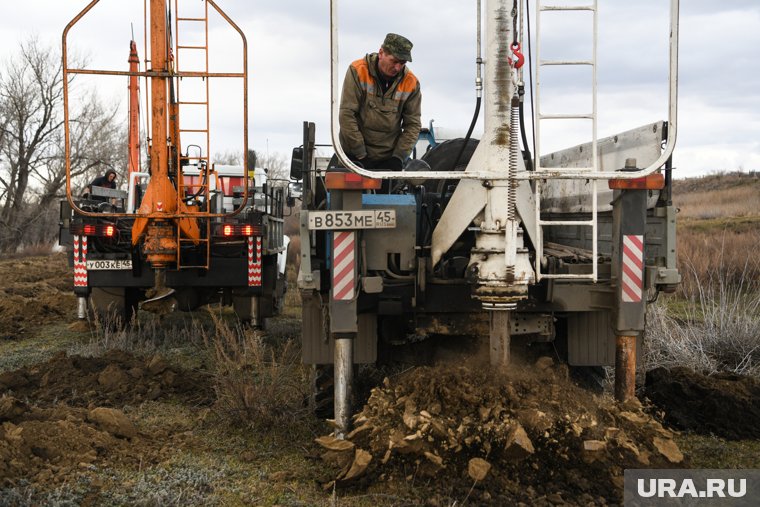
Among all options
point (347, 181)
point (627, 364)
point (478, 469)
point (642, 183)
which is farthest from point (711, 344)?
point (347, 181)

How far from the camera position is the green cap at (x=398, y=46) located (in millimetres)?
5105

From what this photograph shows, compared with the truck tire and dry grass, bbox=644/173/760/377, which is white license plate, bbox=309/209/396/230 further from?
the truck tire

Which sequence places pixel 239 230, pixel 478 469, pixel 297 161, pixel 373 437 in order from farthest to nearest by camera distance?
pixel 239 230, pixel 297 161, pixel 373 437, pixel 478 469

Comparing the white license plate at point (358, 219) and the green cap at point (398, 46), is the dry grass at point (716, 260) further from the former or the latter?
the white license plate at point (358, 219)

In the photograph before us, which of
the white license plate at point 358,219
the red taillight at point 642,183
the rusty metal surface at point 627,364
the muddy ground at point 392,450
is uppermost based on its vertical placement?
the red taillight at point 642,183

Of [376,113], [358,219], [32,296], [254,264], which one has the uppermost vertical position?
[376,113]

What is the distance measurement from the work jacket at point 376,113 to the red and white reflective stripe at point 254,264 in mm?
3645

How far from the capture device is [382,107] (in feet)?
18.3

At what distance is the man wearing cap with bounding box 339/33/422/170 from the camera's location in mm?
5367

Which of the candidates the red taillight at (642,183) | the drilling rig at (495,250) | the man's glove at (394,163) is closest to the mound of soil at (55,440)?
the drilling rig at (495,250)

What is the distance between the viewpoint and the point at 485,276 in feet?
14.9

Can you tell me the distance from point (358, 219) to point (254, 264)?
4605 mm

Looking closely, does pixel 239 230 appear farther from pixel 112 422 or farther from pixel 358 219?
pixel 358 219

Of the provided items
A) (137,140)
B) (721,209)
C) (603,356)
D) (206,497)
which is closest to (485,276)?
(603,356)
